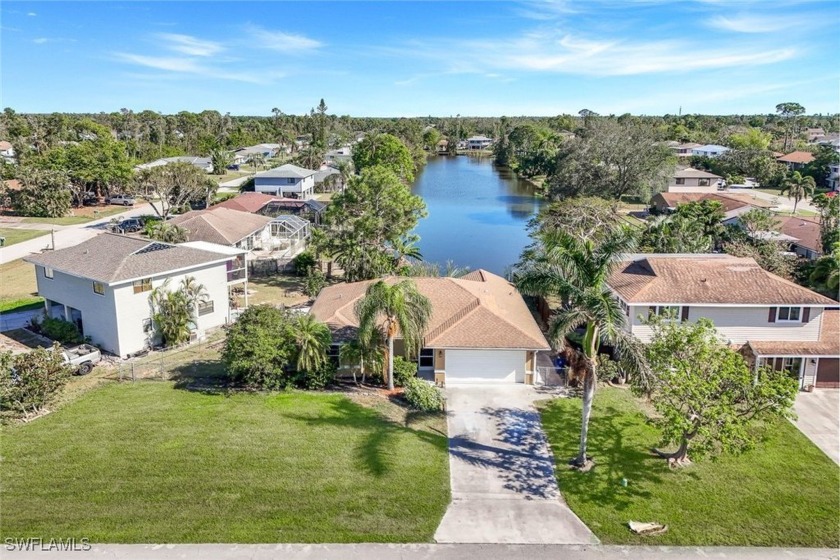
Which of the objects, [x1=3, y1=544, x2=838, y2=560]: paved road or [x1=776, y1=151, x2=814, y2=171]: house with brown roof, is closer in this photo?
[x1=3, y1=544, x2=838, y2=560]: paved road

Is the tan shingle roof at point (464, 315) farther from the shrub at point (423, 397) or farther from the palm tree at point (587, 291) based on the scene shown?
the palm tree at point (587, 291)

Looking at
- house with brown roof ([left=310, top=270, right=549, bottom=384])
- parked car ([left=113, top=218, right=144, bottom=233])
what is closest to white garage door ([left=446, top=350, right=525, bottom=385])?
house with brown roof ([left=310, top=270, right=549, bottom=384])

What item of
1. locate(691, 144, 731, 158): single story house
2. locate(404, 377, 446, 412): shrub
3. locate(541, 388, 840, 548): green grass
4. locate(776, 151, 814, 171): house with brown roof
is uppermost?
locate(691, 144, 731, 158): single story house

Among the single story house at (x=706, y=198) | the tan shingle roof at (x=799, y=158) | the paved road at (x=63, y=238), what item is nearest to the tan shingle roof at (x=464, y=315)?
the paved road at (x=63, y=238)

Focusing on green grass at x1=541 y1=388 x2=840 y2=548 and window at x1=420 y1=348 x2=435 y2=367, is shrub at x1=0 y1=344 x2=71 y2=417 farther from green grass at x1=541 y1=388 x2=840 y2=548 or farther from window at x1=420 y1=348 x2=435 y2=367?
green grass at x1=541 y1=388 x2=840 y2=548

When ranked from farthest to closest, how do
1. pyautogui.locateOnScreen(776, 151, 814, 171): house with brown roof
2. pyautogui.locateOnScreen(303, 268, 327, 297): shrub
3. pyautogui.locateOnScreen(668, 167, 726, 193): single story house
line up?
pyautogui.locateOnScreen(776, 151, 814, 171): house with brown roof
pyautogui.locateOnScreen(668, 167, 726, 193): single story house
pyautogui.locateOnScreen(303, 268, 327, 297): shrub

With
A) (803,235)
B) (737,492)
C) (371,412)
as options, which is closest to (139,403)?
(371,412)

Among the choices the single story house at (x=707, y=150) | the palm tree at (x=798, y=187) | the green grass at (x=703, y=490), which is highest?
the single story house at (x=707, y=150)

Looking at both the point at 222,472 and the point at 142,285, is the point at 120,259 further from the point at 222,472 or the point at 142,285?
the point at 222,472
